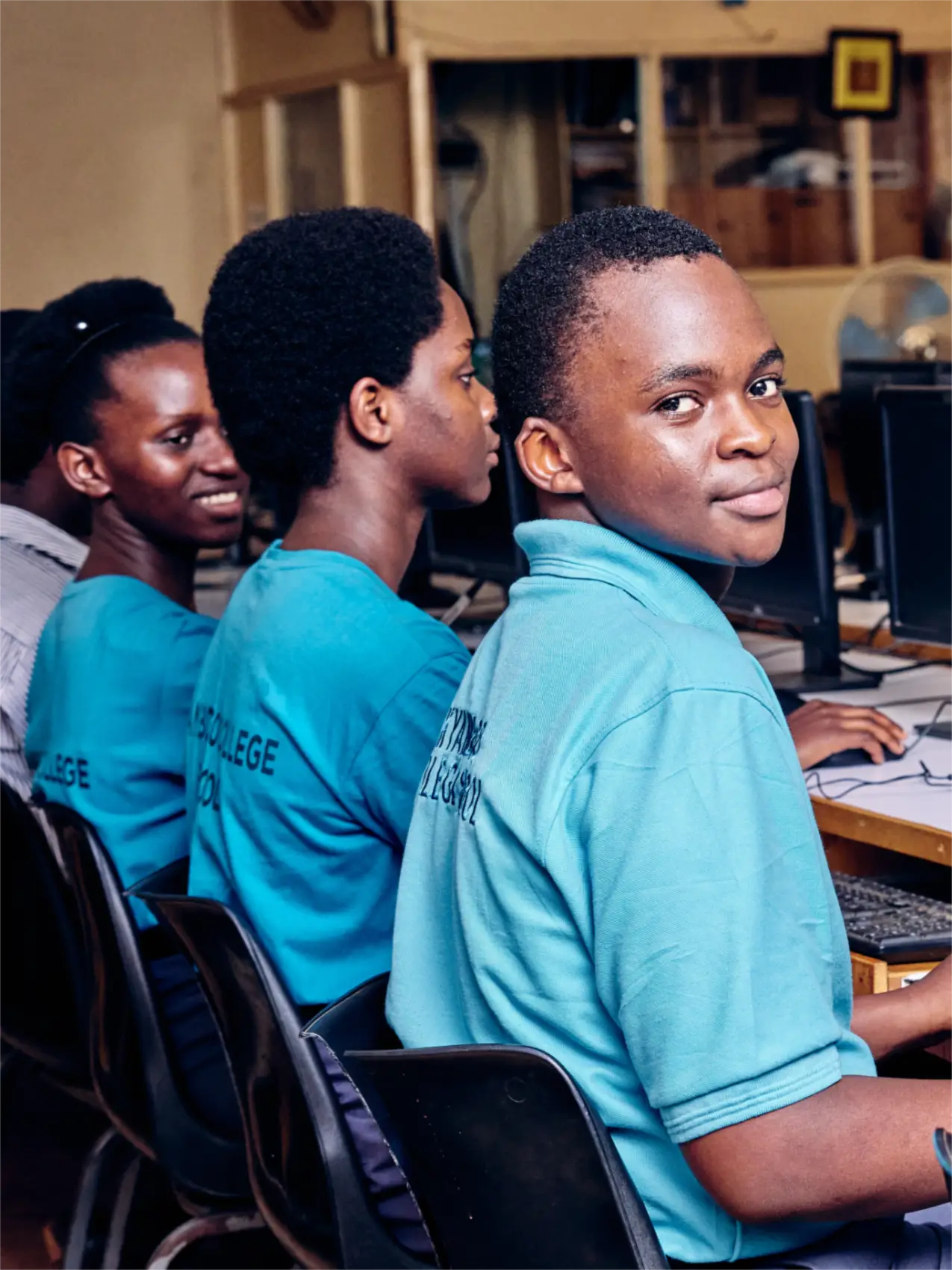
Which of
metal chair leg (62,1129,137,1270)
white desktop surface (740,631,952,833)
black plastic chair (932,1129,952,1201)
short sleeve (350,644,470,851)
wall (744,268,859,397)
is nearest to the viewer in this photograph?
black plastic chair (932,1129,952,1201)

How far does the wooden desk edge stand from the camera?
1.81m

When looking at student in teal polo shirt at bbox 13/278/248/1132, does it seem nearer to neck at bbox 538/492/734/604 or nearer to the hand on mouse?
the hand on mouse

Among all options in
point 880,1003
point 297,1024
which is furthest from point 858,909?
point 297,1024

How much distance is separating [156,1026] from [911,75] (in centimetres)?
626

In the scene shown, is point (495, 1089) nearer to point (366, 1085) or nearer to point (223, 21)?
point (366, 1085)

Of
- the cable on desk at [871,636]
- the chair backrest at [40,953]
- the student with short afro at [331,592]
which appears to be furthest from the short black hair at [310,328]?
the cable on desk at [871,636]

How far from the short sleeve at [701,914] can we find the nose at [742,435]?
21 centimetres

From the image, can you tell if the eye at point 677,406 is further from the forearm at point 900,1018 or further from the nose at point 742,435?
the forearm at point 900,1018

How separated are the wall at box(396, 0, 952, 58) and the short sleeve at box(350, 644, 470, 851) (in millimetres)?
5074

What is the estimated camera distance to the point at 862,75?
262 inches

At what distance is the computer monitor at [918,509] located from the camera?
2.37 metres

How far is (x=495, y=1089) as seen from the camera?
3.25 ft

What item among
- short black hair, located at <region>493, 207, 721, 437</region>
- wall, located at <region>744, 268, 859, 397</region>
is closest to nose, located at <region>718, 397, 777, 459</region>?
short black hair, located at <region>493, 207, 721, 437</region>

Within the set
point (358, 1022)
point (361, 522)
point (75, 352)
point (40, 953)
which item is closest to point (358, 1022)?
point (358, 1022)
